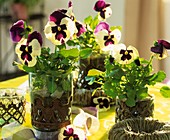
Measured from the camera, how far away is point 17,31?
1.36 metres

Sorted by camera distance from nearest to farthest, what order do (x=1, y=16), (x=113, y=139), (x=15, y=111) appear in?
(x=113, y=139)
(x=15, y=111)
(x=1, y=16)

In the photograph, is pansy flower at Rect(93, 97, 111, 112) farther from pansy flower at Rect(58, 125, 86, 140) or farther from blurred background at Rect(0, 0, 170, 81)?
blurred background at Rect(0, 0, 170, 81)

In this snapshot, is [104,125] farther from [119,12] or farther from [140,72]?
[119,12]

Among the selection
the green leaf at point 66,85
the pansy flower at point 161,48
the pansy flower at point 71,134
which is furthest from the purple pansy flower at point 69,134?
the pansy flower at point 161,48

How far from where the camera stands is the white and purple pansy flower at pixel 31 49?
1330 millimetres

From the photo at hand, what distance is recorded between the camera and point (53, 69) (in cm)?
138

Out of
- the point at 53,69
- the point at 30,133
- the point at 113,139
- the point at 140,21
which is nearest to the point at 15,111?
the point at 30,133

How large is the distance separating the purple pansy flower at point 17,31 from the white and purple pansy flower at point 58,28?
7cm

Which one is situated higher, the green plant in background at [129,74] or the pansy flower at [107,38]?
the pansy flower at [107,38]

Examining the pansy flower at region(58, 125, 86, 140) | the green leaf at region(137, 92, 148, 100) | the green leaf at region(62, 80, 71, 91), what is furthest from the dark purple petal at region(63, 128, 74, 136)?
the green leaf at region(137, 92, 148, 100)

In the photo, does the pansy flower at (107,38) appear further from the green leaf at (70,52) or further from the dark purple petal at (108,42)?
the green leaf at (70,52)

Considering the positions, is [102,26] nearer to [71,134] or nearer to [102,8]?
[102,8]

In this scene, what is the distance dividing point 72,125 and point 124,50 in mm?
276

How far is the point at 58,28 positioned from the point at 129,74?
267 mm
